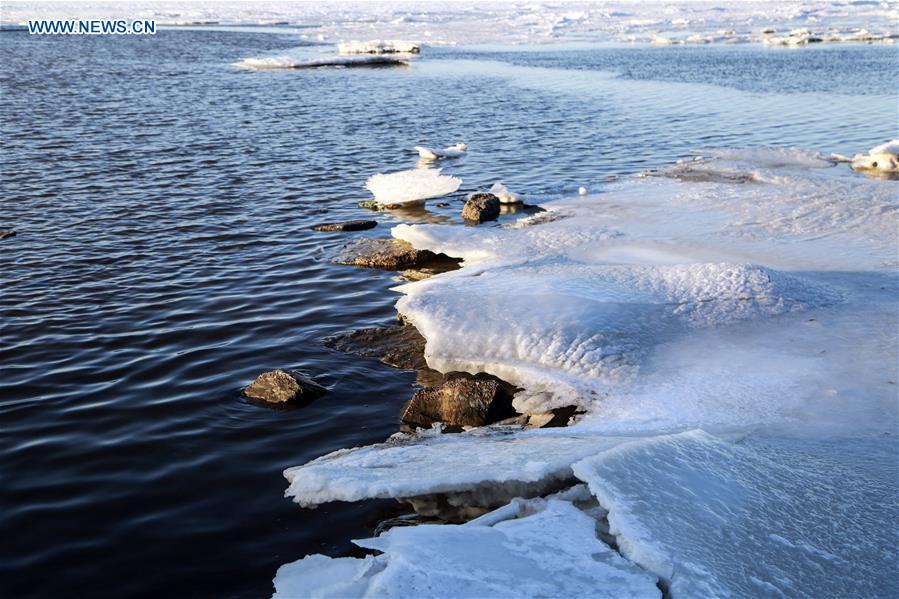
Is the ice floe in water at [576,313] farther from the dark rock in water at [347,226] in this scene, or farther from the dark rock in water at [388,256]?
the dark rock in water at [347,226]

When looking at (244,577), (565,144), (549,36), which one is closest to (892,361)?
(244,577)

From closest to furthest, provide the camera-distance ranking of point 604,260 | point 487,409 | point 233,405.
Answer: point 487,409 < point 233,405 < point 604,260

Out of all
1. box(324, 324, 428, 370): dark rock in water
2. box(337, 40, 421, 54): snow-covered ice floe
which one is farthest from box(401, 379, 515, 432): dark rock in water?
box(337, 40, 421, 54): snow-covered ice floe

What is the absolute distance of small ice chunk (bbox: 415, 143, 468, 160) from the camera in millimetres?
18234

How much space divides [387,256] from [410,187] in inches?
126

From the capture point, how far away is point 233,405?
7.51 m

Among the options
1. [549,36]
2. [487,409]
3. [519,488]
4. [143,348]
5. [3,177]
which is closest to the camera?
[519,488]

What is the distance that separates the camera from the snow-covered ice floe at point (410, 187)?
14.5 metres

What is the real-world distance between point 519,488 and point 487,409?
1575 millimetres

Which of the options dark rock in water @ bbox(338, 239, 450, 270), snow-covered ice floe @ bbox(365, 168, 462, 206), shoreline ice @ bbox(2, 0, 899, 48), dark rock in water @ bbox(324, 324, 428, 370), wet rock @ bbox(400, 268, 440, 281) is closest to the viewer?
dark rock in water @ bbox(324, 324, 428, 370)

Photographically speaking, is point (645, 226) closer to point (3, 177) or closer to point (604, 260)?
point (604, 260)

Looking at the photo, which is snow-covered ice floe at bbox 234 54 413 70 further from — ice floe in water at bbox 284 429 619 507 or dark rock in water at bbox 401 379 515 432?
ice floe in water at bbox 284 429 619 507

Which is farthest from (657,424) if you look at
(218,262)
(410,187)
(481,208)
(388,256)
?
(410,187)

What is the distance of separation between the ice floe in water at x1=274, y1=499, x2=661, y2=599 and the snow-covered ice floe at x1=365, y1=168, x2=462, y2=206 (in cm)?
1006
